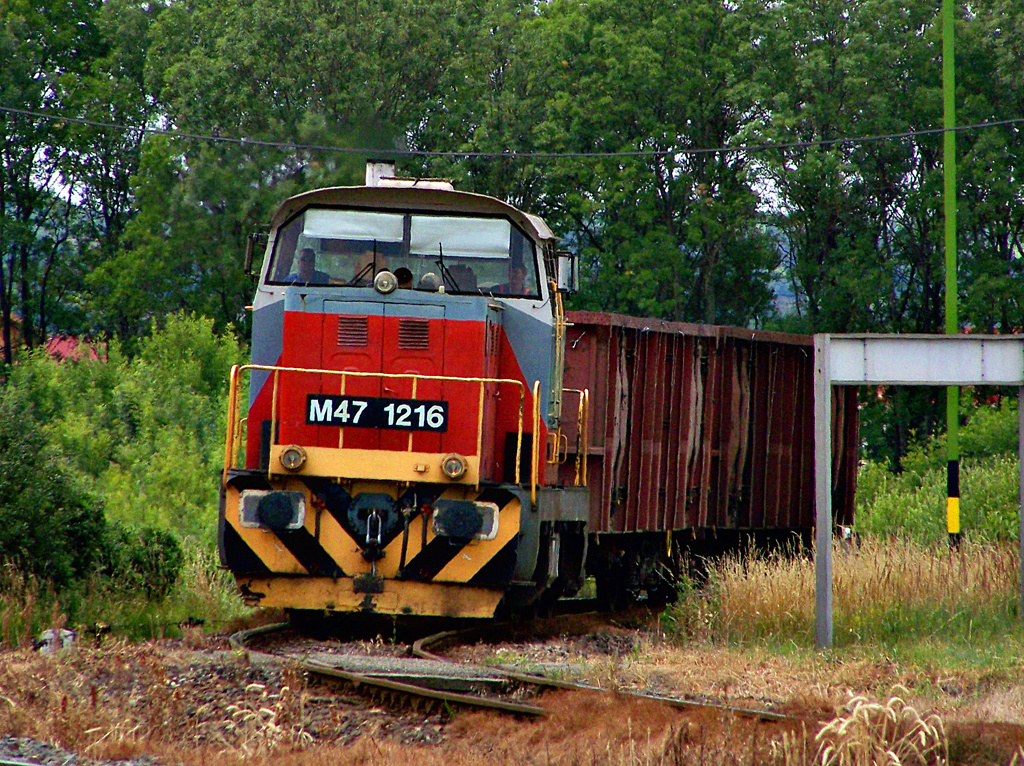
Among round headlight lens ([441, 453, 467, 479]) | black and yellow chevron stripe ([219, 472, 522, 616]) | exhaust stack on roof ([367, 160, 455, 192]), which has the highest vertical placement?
exhaust stack on roof ([367, 160, 455, 192])

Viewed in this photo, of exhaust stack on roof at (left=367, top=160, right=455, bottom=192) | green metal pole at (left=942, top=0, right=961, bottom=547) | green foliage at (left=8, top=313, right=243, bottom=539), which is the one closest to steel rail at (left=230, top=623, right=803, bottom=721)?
exhaust stack on roof at (left=367, top=160, right=455, bottom=192)

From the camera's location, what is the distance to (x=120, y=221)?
40875 millimetres

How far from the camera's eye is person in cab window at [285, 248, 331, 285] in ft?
32.4

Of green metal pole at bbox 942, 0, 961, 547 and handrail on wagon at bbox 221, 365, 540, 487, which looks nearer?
handrail on wagon at bbox 221, 365, 540, 487

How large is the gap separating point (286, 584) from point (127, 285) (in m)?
28.2

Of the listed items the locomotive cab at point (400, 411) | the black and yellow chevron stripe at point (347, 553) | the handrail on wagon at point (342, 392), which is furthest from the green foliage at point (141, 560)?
the handrail on wagon at point (342, 392)

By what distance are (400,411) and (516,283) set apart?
149cm

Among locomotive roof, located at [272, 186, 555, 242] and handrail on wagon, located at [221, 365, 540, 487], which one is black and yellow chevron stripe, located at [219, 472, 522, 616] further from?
locomotive roof, located at [272, 186, 555, 242]

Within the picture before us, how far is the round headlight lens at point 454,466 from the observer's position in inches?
358

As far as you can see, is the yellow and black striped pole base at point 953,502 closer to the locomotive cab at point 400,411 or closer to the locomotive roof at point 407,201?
the locomotive cab at point 400,411

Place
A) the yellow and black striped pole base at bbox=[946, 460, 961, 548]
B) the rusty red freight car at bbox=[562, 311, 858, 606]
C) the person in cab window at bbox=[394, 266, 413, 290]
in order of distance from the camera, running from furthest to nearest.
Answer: the yellow and black striped pole base at bbox=[946, 460, 961, 548] → the rusty red freight car at bbox=[562, 311, 858, 606] → the person in cab window at bbox=[394, 266, 413, 290]

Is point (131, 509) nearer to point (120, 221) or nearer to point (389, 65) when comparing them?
point (389, 65)

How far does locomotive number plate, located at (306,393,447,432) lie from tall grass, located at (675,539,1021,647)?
2.84 m

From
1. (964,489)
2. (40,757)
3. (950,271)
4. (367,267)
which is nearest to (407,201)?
(367,267)
